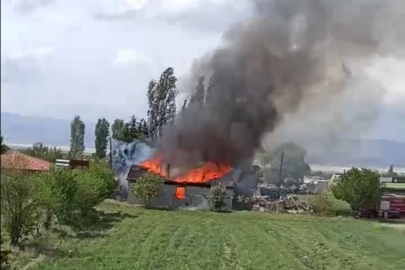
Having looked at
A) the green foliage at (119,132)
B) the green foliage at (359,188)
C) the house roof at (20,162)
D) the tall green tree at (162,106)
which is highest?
the tall green tree at (162,106)

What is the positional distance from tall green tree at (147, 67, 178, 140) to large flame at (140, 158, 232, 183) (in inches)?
21.0

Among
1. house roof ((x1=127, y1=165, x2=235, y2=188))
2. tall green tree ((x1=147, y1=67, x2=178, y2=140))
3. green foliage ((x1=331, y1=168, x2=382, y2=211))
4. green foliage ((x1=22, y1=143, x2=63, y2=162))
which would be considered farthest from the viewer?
house roof ((x1=127, y1=165, x2=235, y2=188))

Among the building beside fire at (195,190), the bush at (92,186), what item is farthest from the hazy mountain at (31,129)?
the building beside fire at (195,190)

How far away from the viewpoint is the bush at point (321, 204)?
519 centimetres

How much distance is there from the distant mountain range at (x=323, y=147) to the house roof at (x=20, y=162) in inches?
3.1

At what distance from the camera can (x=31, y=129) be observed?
3023 mm

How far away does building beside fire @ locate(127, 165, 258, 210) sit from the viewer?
8.54 meters

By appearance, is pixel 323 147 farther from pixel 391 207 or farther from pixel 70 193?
pixel 70 193

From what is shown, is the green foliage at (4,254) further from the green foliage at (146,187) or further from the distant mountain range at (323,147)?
the green foliage at (146,187)

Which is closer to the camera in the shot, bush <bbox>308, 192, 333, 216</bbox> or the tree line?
bush <bbox>308, 192, 333, 216</bbox>

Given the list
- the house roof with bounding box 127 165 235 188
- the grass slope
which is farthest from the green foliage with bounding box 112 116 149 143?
the grass slope

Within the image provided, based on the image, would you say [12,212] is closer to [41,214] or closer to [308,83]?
[41,214]

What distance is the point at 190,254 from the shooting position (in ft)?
14.6

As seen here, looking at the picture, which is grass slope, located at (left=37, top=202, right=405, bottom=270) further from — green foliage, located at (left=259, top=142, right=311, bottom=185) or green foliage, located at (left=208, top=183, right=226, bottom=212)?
green foliage, located at (left=208, top=183, right=226, bottom=212)
